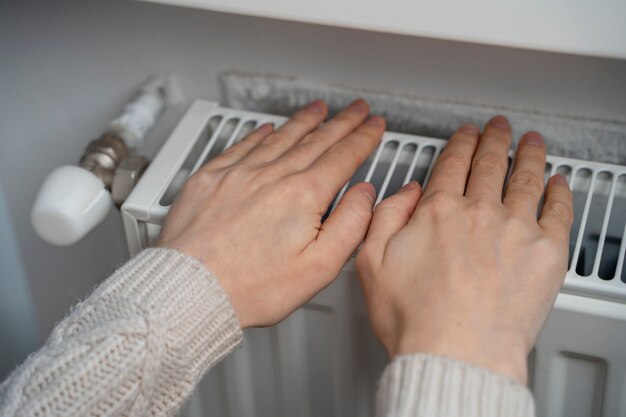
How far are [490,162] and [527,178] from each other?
0.02 metres

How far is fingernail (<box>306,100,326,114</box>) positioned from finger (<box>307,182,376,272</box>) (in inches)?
4.1

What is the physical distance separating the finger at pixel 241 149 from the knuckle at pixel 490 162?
0.44 feet

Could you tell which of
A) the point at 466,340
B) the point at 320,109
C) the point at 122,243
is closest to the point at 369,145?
the point at 320,109

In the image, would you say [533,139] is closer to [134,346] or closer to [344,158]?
[344,158]

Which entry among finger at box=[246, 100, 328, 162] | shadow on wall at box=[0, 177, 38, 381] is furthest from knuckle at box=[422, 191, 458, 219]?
shadow on wall at box=[0, 177, 38, 381]

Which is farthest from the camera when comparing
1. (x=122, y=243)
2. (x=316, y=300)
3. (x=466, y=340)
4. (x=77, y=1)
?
(x=122, y=243)

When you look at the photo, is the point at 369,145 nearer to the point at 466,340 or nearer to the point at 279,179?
the point at 279,179

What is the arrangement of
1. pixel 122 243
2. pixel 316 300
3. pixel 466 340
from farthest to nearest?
pixel 122 243
pixel 316 300
pixel 466 340

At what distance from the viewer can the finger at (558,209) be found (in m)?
0.44

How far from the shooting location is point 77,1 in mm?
612

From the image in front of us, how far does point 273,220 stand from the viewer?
465 mm

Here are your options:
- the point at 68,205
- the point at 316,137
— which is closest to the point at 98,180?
the point at 68,205

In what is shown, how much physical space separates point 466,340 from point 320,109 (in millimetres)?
223

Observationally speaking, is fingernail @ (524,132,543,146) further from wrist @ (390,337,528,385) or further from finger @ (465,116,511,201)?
wrist @ (390,337,528,385)
